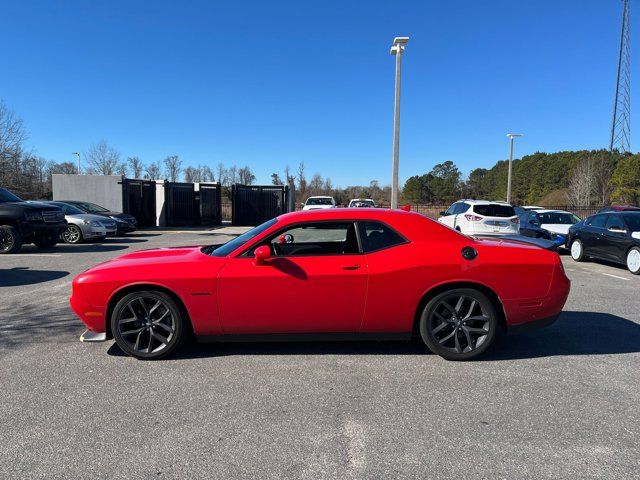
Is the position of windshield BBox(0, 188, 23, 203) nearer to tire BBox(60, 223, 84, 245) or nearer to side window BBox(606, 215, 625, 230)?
tire BBox(60, 223, 84, 245)

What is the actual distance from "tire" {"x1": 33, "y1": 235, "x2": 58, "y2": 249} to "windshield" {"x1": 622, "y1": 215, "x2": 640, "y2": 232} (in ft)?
49.5

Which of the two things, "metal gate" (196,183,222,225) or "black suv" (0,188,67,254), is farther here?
"metal gate" (196,183,222,225)

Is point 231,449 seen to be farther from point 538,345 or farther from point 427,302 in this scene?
point 538,345

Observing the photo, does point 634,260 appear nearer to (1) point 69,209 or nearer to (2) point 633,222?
(2) point 633,222

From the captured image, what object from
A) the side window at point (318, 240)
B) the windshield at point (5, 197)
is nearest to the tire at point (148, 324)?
the side window at point (318, 240)

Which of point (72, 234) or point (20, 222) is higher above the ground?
point (20, 222)

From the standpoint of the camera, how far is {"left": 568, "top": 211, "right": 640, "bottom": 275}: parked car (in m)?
9.66

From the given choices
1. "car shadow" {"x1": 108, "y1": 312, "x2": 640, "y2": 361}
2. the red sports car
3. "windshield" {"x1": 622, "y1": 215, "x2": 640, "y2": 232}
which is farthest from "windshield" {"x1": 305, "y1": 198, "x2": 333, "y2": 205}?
the red sports car

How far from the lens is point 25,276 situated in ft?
28.0

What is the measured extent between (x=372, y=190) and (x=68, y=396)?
62837 millimetres

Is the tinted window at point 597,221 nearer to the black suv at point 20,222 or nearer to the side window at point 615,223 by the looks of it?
the side window at point 615,223

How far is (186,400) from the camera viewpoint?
3.39 metres

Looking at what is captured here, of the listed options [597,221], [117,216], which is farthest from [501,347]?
[117,216]

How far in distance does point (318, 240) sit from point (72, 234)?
12.6 m
